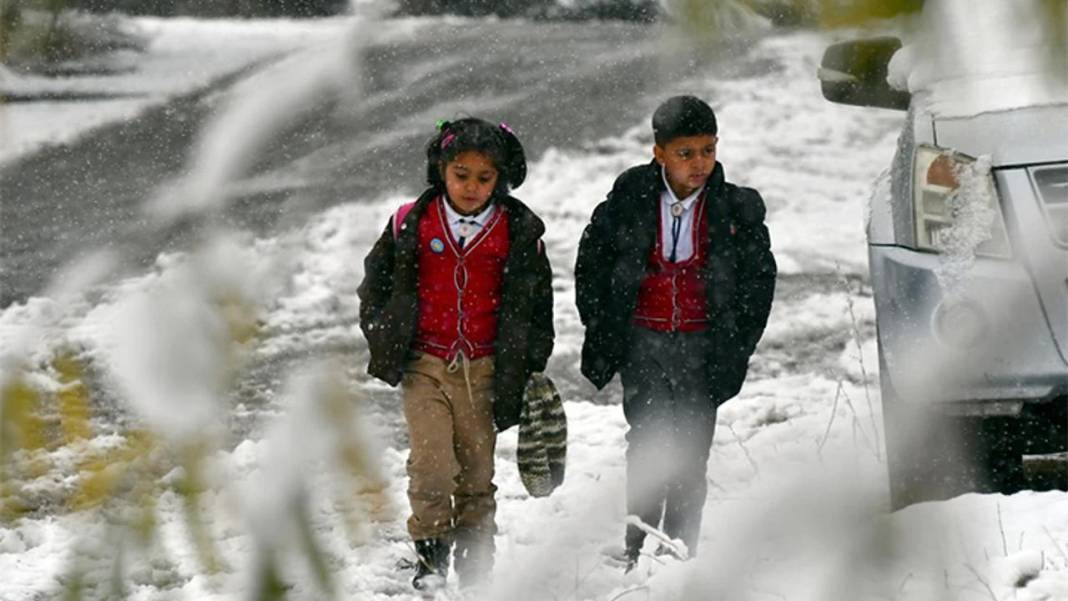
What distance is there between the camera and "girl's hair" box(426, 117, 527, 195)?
3.56 m

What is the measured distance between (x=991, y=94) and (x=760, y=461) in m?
0.64

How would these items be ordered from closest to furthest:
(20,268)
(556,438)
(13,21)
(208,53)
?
(13,21)
(208,53)
(556,438)
(20,268)

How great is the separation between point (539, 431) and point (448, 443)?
25 centimetres

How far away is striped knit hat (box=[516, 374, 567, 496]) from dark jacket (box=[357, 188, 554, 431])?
4 cm

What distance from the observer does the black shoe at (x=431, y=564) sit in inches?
159

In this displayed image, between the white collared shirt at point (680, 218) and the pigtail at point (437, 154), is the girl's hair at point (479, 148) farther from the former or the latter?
the white collared shirt at point (680, 218)

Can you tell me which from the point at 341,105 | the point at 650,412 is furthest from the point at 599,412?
the point at 341,105

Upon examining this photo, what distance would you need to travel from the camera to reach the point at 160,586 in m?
1.24

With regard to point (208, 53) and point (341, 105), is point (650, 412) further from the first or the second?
point (341, 105)

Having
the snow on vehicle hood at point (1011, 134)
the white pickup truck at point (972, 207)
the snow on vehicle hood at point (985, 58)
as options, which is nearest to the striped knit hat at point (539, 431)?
the white pickup truck at point (972, 207)

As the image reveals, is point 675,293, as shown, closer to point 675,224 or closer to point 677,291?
point 677,291

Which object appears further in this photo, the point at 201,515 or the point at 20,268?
the point at 20,268

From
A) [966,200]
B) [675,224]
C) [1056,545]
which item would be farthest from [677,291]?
[966,200]

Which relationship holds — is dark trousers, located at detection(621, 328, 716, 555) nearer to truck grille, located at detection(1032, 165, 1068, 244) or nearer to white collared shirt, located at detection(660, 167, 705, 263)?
white collared shirt, located at detection(660, 167, 705, 263)
